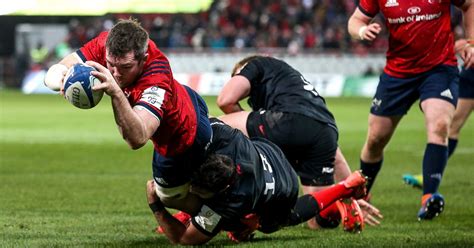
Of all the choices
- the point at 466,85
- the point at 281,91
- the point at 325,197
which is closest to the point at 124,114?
the point at 325,197

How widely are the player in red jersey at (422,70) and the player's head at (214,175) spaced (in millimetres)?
2469

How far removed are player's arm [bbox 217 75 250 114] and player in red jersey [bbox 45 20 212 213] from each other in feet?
4.39

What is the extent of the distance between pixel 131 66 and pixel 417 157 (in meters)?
8.50

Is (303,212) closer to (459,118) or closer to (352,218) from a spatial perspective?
(352,218)

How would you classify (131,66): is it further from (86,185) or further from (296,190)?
(86,185)

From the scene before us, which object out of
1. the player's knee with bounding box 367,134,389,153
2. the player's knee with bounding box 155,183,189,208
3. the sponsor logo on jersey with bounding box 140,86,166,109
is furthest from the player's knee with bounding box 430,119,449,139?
the sponsor logo on jersey with bounding box 140,86,166,109

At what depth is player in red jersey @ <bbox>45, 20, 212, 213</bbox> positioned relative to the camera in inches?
200

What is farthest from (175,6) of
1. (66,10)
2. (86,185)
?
(86,185)

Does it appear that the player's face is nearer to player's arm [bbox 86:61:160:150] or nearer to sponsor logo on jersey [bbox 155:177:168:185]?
player's arm [bbox 86:61:160:150]

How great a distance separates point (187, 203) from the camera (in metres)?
6.46

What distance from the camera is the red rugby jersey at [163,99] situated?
212 inches

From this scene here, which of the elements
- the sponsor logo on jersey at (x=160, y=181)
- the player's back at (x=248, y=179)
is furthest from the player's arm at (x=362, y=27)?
the sponsor logo on jersey at (x=160, y=181)

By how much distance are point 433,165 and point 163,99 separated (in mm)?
3415

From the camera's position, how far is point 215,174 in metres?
5.96
